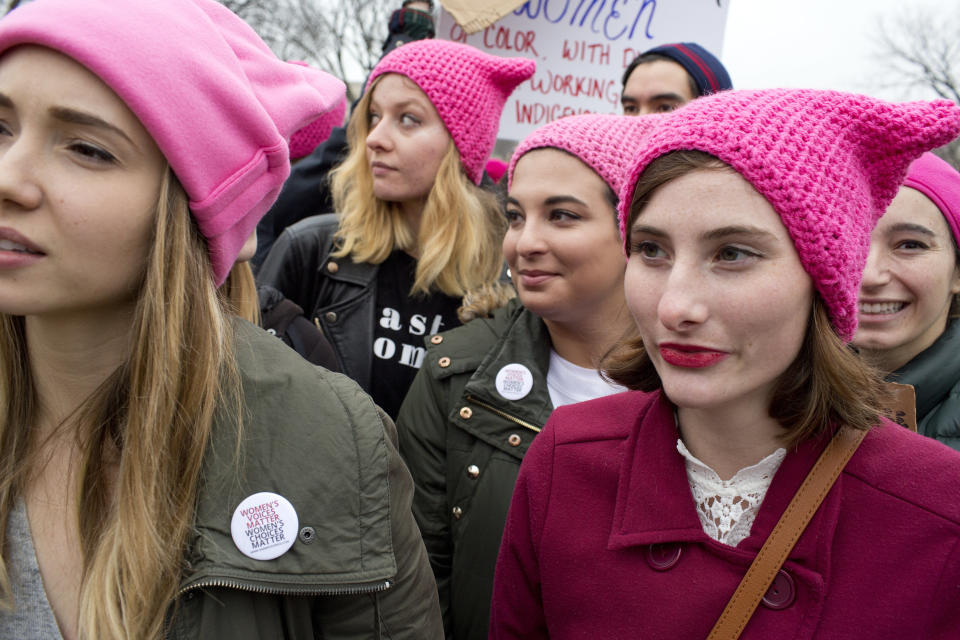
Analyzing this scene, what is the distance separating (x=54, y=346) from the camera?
153 centimetres

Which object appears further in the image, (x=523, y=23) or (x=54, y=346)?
(x=523, y=23)

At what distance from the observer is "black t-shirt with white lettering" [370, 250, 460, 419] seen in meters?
3.09

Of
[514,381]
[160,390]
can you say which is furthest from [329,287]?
[160,390]

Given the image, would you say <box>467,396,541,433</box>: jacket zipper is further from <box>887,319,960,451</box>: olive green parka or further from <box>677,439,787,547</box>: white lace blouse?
<box>887,319,960,451</box>: olive green parka

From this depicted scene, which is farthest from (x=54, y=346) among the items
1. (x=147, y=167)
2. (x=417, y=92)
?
(x=417, y=92)

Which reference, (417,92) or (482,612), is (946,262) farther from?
(417,92)

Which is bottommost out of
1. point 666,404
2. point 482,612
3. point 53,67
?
point 482,612

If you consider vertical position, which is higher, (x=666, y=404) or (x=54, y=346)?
(x=54, y=346)

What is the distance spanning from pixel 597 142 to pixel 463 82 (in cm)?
114

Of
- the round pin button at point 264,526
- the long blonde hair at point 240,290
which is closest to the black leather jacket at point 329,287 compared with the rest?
the long blonde hair at point 240,290

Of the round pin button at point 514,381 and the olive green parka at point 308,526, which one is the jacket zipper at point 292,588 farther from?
the round pin button at point 514,381

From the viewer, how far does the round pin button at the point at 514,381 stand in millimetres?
2375

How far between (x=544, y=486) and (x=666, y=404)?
335 mm

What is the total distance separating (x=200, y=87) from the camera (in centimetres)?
144
